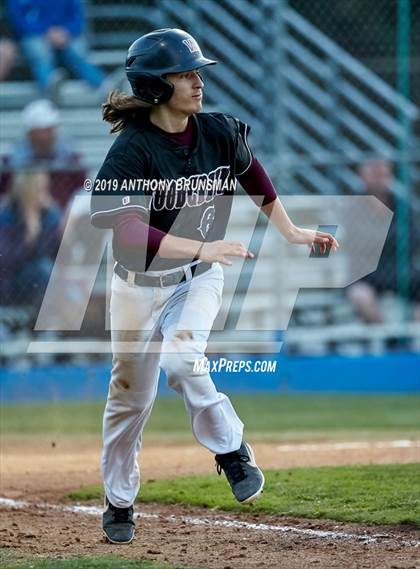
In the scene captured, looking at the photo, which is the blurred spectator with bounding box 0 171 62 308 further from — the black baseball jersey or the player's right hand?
the player's right hand

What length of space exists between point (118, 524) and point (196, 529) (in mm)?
442

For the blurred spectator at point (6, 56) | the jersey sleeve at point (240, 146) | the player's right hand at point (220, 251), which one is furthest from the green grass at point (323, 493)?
the blurred spectator at point (6, 56)

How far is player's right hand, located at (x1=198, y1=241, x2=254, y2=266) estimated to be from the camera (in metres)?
4.60

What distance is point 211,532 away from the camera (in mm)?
5406

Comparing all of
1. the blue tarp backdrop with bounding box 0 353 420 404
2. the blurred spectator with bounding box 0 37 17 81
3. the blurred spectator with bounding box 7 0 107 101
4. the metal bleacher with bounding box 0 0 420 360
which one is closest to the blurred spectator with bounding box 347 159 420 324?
the metal bleacher with bounding box 0 0 420 360

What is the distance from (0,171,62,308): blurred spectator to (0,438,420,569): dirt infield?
130 inches

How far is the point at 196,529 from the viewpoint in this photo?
5.51 metres

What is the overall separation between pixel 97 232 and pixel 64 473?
13.9 ft

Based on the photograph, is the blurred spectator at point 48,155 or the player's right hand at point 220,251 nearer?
the player's right hand at point 220,251

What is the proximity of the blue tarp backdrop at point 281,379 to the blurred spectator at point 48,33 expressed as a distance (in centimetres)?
323

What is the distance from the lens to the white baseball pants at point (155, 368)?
193 inches

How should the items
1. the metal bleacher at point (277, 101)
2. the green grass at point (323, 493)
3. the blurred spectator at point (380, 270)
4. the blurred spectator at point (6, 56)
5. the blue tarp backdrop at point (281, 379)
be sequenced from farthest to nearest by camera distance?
the blurred spectator at point (6, 56)
the metal bleacher at point (277, 101)
the blurred spectator at point (380, 270)
the blue tarp backdrop at point (281, 379)
the green grass at point (323, 493)

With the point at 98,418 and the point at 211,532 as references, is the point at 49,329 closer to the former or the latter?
the point at 98,418

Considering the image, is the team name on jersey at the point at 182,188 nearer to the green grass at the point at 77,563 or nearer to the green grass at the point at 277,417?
the green grass at the point at 77,563
